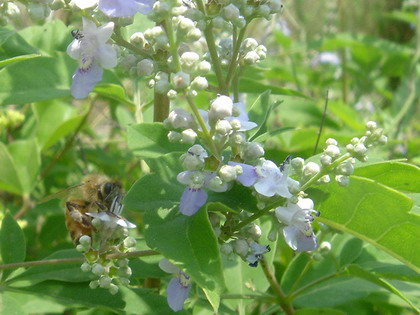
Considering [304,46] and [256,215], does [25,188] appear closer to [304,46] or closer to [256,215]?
[256,215]

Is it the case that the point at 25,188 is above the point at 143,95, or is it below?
below

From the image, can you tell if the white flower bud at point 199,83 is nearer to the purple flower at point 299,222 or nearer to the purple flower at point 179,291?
the purple flower at point 299,222

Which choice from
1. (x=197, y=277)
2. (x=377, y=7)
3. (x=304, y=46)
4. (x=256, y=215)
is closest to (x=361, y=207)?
(x=256, y=215)

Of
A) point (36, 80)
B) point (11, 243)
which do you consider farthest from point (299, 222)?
point (36, 80)

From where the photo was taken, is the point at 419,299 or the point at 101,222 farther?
the point at 419,299

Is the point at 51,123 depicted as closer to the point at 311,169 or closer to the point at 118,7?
the point at 118,7

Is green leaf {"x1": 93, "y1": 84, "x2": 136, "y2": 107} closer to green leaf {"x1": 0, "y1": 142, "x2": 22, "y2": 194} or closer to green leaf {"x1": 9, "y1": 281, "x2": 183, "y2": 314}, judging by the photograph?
green leaf {"x1": 9, "y1": 281, "x2": 183, "y2": 314}

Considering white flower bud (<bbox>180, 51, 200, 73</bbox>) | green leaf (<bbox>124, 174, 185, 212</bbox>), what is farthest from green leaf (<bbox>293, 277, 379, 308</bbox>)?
white flower bud (<bbox>180, 51, 200, 73</bbox>)
